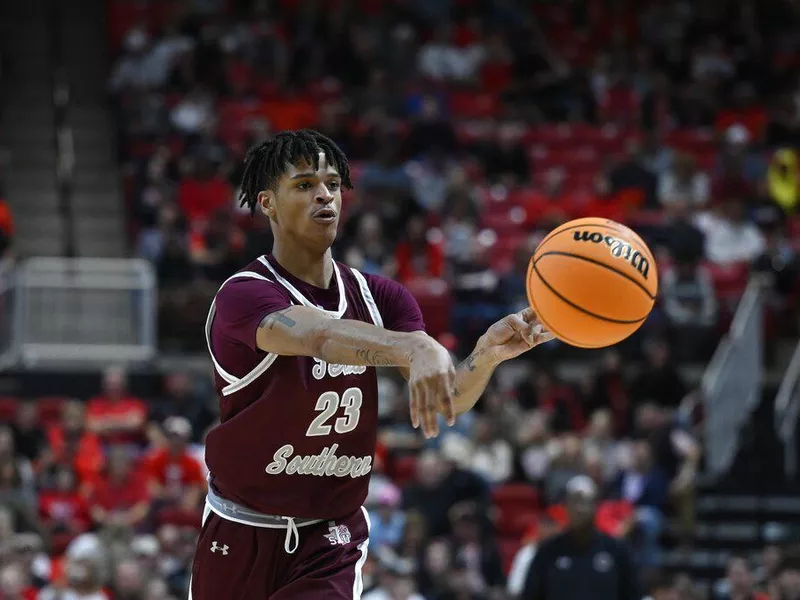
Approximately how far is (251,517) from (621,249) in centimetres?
196

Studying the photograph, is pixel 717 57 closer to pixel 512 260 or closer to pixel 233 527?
pixel 512 260

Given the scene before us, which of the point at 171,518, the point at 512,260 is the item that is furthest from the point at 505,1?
the point at 171,518

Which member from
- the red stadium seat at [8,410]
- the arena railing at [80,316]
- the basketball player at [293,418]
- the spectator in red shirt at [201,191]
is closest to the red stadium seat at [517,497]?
the arena railing at [80,316]

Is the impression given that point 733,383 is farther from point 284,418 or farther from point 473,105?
point 284,418

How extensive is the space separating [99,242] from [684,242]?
7.86 m

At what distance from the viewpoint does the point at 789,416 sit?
16.5 meters

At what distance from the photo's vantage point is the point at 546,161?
72.1 feet

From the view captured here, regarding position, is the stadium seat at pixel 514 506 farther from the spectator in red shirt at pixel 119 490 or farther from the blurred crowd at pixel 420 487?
the spectator in red shirt at pixel 119 490

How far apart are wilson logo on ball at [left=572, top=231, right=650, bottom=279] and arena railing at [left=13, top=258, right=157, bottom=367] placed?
11.5 m

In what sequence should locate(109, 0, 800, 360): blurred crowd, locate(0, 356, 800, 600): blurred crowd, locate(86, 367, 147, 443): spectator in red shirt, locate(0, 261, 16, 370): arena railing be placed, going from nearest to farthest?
A: locate(0, 356, 800, 600): blurred crowd → locate(86, 367, 147, 443): spectator in red shirt → locate(0, 261, 16, 370): arena railing → locate(109, 0, 800, 360): blurred crowd

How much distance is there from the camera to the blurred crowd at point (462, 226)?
14148mm

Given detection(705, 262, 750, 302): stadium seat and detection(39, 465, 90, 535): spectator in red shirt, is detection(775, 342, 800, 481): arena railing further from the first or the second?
detection(39, 465, 90, 535): spectator in red shirt

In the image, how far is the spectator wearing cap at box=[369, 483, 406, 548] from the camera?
14.3 m

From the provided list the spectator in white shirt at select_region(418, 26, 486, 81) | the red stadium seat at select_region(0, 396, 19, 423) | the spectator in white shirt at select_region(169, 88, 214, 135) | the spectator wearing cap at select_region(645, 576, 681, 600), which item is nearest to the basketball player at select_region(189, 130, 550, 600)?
the spectator wearing cap at select_region(645, 576, 681, 600)
